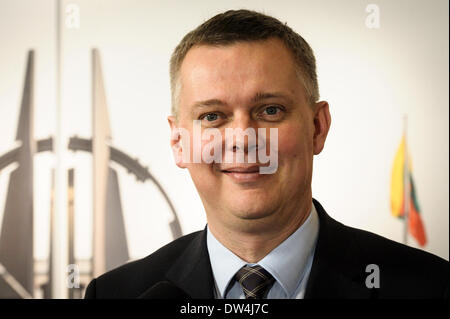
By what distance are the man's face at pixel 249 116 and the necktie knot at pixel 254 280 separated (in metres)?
0.09

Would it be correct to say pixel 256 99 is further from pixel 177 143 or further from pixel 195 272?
pixel 195 272

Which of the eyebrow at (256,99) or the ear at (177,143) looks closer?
the eyebrow at (256,99)

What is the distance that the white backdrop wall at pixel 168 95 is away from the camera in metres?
1.49

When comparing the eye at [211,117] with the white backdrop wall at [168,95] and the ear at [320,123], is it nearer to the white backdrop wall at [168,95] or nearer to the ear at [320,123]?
the ear at [320,123]

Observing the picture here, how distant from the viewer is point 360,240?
47.8 inches

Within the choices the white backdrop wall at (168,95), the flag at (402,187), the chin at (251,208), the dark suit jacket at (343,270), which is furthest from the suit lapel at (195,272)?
the flag at (402,187)

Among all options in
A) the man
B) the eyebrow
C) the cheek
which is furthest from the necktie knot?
the eyebrow

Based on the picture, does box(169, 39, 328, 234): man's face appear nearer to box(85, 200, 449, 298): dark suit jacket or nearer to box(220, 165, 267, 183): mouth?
box(220, 165, 267, 183): mouth

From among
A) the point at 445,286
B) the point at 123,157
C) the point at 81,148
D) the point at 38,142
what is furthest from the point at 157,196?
the point at 445,286

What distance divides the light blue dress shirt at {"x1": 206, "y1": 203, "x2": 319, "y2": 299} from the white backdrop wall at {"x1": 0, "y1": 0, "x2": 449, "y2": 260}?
303 mm

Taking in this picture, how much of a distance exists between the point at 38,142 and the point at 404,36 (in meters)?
1.07

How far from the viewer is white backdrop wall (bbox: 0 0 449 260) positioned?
1490 mm

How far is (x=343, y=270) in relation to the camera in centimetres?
113

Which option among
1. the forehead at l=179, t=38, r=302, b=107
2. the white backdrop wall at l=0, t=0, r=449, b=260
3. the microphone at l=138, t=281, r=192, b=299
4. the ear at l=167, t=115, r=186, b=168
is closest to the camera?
the microphone at l=138, t=281, r=192, b=299
